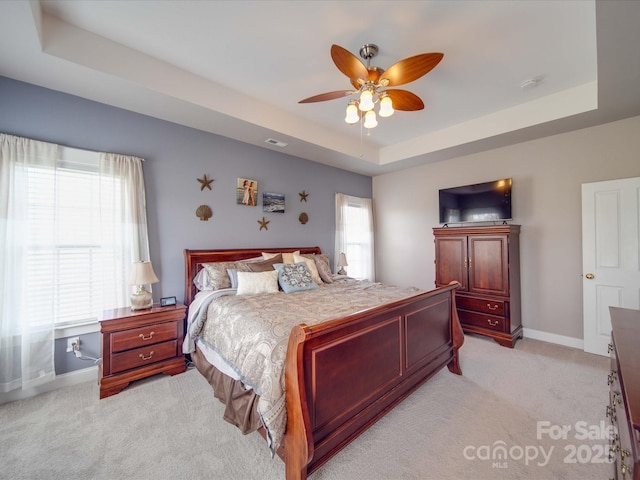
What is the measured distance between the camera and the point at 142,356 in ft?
8.32

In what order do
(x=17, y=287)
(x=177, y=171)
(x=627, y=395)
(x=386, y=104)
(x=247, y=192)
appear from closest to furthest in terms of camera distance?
(x=627, y=395)
(x=386, y=104)
(x=17, y=287)
(x=177, y=171)
(x=247, y=192)

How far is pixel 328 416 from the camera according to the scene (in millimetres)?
1576

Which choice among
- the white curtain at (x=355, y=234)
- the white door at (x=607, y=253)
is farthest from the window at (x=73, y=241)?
the white door at (x=607, y=253)

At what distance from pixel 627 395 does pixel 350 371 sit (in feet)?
3.98

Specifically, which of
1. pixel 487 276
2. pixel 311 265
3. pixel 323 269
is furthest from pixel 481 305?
pixel 311 265

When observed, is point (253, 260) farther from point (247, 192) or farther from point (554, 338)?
point (554, 338)

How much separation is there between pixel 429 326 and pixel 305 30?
2724 millimetres

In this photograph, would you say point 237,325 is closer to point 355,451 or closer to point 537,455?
point 355,451

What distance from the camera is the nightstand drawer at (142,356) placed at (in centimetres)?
241

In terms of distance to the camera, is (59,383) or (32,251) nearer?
(32,251)

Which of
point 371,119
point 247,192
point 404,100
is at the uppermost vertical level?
point 404,100

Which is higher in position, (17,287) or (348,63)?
(348,63)

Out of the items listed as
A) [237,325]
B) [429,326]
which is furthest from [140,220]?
[429,326]

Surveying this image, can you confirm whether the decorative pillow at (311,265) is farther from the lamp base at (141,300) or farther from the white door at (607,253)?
the white door at (607,253)
